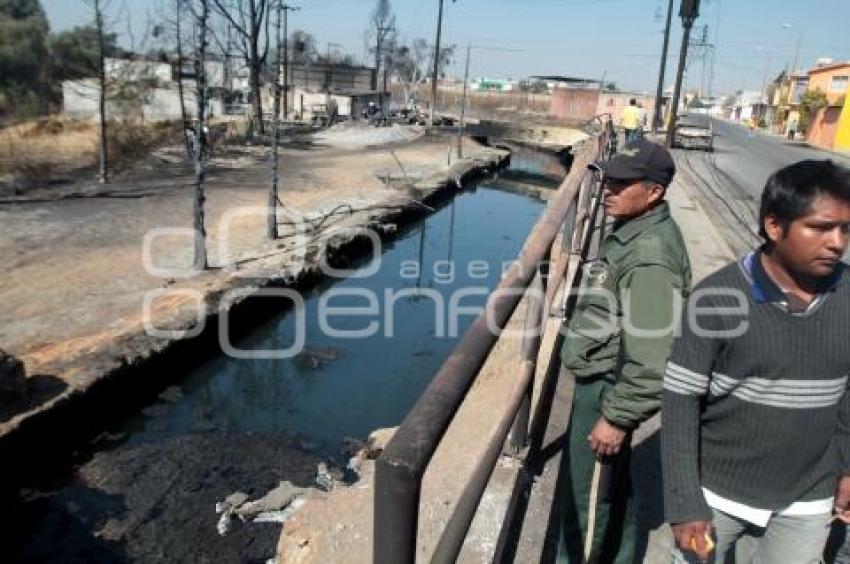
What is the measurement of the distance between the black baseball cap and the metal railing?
350 millimetres

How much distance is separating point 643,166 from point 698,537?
3.92 ft

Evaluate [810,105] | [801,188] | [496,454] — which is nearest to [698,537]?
[496,454]

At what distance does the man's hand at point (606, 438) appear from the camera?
7.28ft

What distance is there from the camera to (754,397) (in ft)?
6.06

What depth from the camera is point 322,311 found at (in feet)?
38.6

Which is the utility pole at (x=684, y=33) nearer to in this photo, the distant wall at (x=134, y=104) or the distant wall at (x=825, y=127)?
the distant wall at (x=825, y=127)

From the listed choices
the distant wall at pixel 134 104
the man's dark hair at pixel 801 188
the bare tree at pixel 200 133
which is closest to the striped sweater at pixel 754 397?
the man's dark hair at pixel 801 188

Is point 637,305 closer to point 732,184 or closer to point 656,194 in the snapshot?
point 656,194

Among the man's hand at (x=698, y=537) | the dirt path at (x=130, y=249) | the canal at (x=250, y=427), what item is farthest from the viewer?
the dirt path at (x=130, y=249)

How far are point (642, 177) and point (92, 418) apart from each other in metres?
7.02

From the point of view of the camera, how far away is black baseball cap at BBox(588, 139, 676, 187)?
7.46 feet

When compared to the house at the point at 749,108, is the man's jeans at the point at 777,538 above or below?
below

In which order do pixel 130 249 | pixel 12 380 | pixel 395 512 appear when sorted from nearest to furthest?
1. pixel 395 512
2. pixel 12 380
3. pixel 130 249

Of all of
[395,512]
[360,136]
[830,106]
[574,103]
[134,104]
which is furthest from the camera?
[574,103]
